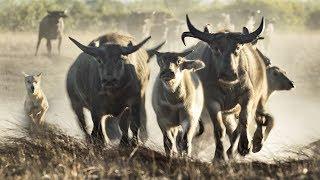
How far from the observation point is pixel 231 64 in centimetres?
1295

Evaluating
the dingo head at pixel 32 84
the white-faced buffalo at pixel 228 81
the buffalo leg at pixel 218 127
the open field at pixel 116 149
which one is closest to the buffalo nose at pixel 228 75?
the white-faced buffalo at pixel 228 81

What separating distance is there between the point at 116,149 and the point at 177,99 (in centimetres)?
203

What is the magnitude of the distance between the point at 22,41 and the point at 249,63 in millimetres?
25148

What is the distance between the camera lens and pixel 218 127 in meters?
13.3

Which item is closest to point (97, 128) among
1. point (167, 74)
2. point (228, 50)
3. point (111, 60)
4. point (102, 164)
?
point (111, 60)

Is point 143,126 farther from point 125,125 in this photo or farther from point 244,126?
point 244,126

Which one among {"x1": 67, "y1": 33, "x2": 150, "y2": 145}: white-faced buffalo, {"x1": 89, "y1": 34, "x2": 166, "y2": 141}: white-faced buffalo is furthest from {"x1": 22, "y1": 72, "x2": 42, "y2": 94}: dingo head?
{"x1": 67, "y1": 33, "x2": 150, "y2": 145}: white-faced buffalo

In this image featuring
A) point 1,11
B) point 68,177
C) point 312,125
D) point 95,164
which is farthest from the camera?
point 1,11

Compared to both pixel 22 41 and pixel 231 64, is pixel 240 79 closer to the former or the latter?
pixel 231 64

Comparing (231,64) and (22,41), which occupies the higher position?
(231,64)

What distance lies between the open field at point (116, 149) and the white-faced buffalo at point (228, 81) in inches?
20.2

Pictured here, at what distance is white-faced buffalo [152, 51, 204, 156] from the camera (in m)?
12.9

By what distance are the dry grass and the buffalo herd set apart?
106 centimetres

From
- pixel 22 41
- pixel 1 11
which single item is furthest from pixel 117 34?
pixel 1 11
